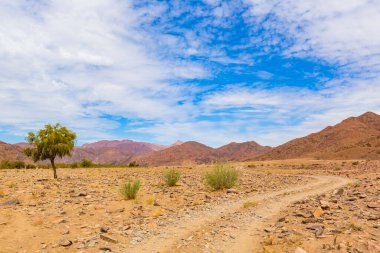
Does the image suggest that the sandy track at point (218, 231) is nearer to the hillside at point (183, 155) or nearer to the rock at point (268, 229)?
the rock at point (268, 229)

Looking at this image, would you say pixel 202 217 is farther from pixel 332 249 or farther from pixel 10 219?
pixel 10 219

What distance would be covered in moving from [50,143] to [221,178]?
15.7 meters

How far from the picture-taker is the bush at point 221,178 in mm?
20797

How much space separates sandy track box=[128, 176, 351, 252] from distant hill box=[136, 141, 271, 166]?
142 m

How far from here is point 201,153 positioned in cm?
17150

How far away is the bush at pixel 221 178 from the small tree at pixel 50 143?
13.9 meters

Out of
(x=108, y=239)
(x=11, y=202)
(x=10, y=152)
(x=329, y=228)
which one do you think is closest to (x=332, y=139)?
(x=10, y=152)

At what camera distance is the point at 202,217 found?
13.2 metres

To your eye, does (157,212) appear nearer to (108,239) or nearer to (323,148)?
(108,239)

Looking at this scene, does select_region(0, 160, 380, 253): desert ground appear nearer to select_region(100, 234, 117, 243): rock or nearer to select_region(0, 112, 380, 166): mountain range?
select_region(100, 234, 117, 243): rock

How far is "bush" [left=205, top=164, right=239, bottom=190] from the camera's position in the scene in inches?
819

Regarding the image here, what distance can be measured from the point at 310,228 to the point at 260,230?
5.36 ft

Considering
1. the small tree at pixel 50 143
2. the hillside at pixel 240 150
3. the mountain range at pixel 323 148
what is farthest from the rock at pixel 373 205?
the hillside at pixel 240 150

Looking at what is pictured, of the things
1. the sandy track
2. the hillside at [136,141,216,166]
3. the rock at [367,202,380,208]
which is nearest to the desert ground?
the sandy track
